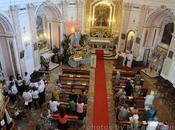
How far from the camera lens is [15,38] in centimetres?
1178

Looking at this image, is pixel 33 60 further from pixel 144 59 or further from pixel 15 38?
pixel 144 59

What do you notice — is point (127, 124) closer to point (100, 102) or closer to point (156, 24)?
point (100, 102)

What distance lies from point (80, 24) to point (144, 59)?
6354 millimetres

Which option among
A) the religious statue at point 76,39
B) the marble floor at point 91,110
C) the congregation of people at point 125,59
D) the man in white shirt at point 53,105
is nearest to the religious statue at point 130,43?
the congregation of people at point 125,59

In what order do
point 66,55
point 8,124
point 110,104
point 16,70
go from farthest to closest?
point 66,55, point 16,70, point 110,104, point 8,124

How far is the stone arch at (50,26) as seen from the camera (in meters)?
15.6

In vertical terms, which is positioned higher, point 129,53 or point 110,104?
point 129,53

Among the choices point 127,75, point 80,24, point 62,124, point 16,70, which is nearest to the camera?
point 62,124

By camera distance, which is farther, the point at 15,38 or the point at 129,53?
the point at 129,53

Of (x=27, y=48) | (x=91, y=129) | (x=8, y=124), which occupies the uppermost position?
(x=27, y=48)

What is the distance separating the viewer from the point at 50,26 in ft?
54.4

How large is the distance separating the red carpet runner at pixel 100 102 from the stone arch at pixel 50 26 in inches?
172

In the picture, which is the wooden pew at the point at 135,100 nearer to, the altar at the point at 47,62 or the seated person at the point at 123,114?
the seated person at the point at 123,114

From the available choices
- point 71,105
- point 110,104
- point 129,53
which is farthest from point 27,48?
point 129,53
